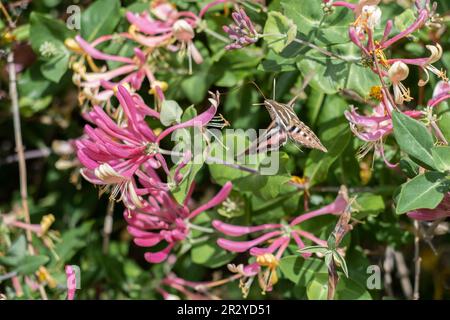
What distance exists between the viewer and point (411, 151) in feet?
3.84

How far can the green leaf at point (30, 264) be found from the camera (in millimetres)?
1681

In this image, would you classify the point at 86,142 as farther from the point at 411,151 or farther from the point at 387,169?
the point at 387,169

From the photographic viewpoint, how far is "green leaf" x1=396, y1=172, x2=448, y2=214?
114 cm

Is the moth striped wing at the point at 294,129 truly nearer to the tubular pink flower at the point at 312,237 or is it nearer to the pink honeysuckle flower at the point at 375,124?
the pink honeysuckle flower at the point at 375,124

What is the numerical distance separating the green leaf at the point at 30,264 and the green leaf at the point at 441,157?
38.4 inches

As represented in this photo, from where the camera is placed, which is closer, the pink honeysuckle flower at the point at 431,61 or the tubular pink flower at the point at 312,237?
the pink honeysuckle flower at the point at 431,61

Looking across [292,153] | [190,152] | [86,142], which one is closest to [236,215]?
[292,153]

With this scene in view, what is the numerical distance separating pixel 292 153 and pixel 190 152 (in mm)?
475

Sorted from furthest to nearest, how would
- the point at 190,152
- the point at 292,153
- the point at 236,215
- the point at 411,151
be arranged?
the point at 292,153
the point at 236,215
the point at 190,152
the point at 411,151

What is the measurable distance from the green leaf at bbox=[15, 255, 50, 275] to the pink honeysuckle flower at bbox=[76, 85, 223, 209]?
469 millimetres

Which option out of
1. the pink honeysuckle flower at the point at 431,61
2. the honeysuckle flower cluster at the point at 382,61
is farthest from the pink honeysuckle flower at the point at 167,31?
the pink honeysuckle flower at the point at 431,61

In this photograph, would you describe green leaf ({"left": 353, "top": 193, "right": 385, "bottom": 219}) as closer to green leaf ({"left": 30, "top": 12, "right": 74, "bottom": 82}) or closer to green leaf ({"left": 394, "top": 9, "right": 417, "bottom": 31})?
green leaf ({"left": 394, "top": 9, "right": 417, "bottom": 31})
